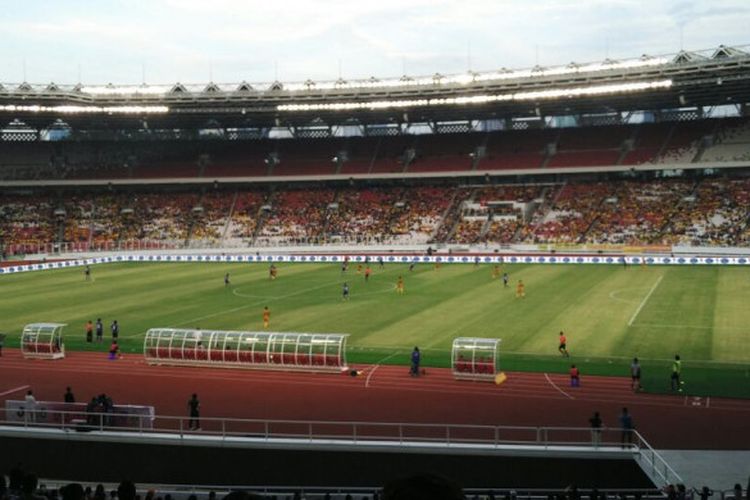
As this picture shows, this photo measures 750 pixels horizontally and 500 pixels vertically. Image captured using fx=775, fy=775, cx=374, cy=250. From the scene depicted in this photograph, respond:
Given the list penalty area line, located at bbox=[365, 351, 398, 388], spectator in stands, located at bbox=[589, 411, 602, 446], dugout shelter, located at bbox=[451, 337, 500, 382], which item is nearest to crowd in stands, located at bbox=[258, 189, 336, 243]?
penalty area line, located at bbox=[365, 351, 398, 388]

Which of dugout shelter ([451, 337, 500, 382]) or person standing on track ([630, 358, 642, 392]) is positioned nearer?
person standing on track ([630, 358, 642, 392])

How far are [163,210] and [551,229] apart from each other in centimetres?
4873

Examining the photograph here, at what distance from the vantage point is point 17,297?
55.2 metres

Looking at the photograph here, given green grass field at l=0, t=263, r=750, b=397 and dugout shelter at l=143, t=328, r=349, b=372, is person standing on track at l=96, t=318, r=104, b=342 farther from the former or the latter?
dugout shelter at l=143, t=328, r=349, b=372

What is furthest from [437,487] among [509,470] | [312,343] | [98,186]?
[98,186]

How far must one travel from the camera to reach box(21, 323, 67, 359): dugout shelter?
35.2 metres

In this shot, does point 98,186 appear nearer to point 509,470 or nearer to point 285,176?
point 285,176

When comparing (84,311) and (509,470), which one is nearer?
(509,470)

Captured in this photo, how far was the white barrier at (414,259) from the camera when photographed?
7044 centimetres

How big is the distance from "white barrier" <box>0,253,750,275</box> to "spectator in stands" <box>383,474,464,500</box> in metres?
70.2

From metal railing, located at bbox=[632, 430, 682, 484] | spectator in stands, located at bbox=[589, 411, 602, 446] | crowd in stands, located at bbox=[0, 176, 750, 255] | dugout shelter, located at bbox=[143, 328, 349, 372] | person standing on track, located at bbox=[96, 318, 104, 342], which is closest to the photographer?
metal railing, located at bbox=[632, 430, 682, 484]

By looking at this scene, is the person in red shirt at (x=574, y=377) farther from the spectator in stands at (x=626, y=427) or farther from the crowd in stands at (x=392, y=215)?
the crowd in stands at (x=392, y=215)

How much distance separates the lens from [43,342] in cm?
3534

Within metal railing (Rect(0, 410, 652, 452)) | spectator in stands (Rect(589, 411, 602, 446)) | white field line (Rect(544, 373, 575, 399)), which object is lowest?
metal railing (Rect(0, 410, 652, 452))
